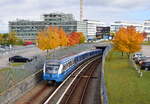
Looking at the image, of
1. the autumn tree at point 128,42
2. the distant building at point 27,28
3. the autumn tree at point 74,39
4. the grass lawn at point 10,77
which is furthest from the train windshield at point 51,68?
the distant building at point 27,28

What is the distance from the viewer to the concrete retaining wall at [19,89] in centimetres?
1963

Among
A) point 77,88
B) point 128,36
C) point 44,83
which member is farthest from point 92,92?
point 128,36

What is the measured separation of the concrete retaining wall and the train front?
153 cm

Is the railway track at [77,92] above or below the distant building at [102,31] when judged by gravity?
below

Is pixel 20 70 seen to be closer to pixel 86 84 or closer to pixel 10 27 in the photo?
pixel 86 84

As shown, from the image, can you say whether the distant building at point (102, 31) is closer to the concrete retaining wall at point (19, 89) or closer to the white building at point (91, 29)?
the white building at point (91, 29)

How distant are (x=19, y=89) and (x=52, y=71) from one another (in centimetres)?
517

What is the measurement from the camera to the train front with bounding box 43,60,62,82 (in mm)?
26406

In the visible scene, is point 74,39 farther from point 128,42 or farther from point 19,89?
point 19,89

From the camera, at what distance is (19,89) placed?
2241cm

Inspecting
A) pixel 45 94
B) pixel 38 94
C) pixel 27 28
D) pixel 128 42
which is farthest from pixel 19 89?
pixel 27 28

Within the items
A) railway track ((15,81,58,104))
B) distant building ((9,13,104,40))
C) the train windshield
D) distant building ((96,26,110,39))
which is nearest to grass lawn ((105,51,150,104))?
the train windshield

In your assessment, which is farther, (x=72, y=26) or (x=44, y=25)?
(x=44, y=25)

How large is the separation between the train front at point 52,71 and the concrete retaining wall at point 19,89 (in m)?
1.53
